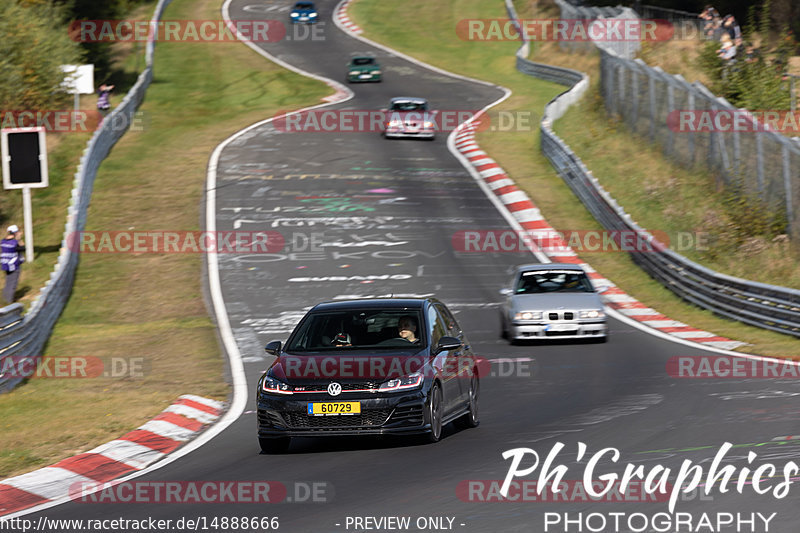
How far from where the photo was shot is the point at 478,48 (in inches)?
2648

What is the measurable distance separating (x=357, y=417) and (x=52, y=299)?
13723 millimetres

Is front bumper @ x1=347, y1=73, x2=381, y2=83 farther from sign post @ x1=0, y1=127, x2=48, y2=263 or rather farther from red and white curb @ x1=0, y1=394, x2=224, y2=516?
red and white curb @ x1=0, y1=394, x2=224, y2=516

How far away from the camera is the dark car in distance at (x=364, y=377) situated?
440 inches

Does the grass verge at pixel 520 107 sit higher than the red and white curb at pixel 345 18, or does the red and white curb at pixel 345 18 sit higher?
the red and white curb at pixel 345 18

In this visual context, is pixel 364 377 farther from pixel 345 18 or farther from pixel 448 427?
pixel 345 18

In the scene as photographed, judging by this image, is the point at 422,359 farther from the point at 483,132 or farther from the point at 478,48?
the point at 478,48

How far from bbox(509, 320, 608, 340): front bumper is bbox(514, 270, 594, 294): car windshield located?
46.6 inches

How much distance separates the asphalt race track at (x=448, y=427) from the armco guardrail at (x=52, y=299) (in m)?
3.38

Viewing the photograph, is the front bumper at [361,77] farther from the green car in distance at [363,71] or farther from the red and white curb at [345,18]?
the red and white curb at [345,18]

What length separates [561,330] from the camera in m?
20.4
